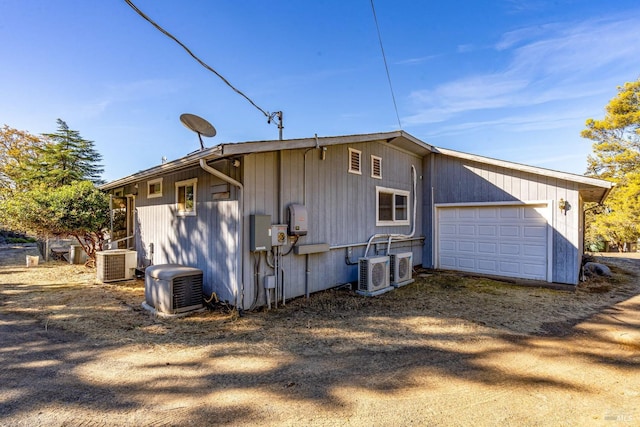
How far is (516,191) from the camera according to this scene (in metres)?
7.60

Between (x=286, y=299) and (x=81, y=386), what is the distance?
3128mm

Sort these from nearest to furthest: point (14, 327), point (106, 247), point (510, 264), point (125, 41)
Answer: point (14, 327), point (125, 41), point (510, 264), point (106, 247)

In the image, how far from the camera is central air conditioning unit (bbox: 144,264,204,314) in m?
4.64

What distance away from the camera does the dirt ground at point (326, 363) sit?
7.53ft

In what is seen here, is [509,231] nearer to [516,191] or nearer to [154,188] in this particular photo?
[516,191]

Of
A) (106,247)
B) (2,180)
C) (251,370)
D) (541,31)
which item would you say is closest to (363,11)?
(541,31)

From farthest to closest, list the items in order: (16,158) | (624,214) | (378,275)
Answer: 1. (16,158)
2. (624,214)
3. (378,275)

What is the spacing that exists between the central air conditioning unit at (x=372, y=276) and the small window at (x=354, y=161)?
2.02m

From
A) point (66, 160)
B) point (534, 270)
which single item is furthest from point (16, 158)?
point (534, 270)

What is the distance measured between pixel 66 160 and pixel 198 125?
20425 millimetres

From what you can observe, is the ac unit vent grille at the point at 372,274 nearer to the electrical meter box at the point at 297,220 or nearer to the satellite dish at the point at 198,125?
the electrical meter box at the point at 297,220

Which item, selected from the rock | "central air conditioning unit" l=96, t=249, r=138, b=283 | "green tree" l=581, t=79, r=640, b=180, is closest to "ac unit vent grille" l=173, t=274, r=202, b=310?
"central air conditioning unit" l=96, t=249, r=138, b=283

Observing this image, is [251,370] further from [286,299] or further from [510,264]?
[510,264]

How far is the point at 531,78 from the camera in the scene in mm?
9984
